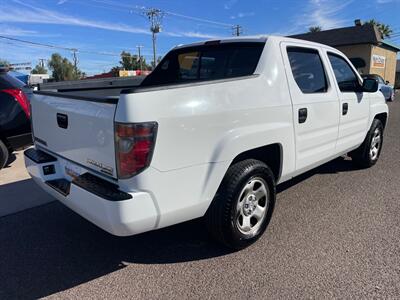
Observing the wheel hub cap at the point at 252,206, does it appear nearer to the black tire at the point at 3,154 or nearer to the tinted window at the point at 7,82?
the black tire at the point at 3,154

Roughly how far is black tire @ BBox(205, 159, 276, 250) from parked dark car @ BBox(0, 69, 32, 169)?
14.0ft

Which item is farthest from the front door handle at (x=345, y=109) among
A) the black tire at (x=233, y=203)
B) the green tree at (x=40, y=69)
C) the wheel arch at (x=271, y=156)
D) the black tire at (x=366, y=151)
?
the green tree at (x=40, y=69)

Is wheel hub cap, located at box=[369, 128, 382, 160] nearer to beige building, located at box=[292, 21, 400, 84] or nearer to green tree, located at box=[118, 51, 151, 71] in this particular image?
beige building, located at box=[292, 21, 400, 84]

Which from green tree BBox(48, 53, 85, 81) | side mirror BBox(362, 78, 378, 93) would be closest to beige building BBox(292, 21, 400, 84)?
side mirror BBox(362, 78, 378, 93)

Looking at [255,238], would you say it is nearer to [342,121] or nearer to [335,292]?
[335,292]

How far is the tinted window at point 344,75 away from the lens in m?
4.64

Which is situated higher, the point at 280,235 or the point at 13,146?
the point at 13,146

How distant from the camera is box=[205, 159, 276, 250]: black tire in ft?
9.95

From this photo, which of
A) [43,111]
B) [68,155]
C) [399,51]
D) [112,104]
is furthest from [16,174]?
[399,51]

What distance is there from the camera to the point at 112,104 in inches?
Answer: 99.2

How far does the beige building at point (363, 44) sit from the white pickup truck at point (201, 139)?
2962 centimetres

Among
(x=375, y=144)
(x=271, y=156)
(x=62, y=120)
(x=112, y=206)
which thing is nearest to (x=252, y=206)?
(x=271, y=156)

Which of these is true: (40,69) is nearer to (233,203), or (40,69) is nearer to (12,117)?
(12,117)

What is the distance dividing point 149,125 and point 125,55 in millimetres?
88970
